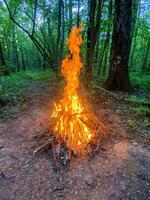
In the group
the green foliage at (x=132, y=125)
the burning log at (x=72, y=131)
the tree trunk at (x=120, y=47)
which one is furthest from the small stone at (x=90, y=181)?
the tree trunk at (x=120, y=47)

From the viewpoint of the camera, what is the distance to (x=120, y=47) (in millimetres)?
9016

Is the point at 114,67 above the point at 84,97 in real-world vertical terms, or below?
above

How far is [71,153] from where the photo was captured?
4738 mm

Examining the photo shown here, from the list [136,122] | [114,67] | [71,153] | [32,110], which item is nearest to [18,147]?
[71,153]

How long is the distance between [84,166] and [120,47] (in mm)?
6122

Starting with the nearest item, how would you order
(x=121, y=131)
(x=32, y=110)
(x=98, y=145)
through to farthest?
1. (x=98, y=145)
2. (x=121, y=131)
3. (x=32, y=110)

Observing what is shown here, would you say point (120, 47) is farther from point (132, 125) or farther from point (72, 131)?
point (72, 131)

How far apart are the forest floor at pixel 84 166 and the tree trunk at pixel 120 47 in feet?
8.20

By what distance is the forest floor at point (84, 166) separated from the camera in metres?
3.82

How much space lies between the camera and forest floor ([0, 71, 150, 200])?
382 centimetres

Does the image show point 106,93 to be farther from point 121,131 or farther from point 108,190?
point 108,190

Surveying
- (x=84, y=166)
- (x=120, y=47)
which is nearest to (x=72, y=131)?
(x=84, y=166)

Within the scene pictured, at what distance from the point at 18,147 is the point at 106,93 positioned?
190 inches

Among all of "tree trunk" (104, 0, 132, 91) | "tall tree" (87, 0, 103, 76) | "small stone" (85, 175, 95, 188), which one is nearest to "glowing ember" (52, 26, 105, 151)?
"small stone" (85, 175, 95, 188)
